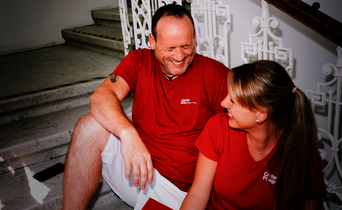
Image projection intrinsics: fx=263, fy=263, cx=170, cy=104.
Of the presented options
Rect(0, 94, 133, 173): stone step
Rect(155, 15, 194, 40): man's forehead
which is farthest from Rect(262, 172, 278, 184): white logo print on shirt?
Rect(0, 94, 133, 173): stone step

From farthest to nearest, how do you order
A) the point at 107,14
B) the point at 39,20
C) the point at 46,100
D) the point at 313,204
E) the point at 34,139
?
the point at 39,20 < the point at 107,14 < the point at 46,100 < the point at 34,139 < the point at 313,204

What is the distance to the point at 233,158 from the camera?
1.30 meters

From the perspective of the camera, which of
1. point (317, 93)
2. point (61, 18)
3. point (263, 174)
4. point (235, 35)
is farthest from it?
point (61, 18)

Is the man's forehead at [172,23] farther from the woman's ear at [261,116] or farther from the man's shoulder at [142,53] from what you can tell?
the woman's ear at [261,116]

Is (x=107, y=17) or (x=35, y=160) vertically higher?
(x=107, y=17)

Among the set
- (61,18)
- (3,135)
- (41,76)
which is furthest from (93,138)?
(61,18)

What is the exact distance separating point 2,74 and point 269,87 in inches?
141

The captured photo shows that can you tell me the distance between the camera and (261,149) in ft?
4.20

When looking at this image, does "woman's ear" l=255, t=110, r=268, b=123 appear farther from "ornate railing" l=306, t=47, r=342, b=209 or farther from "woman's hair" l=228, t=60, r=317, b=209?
"ornate railing" l=306, t=47, r=342, b=209

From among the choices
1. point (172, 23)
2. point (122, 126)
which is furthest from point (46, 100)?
point (172, 23)

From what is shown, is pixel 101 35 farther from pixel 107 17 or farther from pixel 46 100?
pixel 46 100

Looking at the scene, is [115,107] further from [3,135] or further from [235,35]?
[3,135]

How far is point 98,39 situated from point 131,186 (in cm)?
288

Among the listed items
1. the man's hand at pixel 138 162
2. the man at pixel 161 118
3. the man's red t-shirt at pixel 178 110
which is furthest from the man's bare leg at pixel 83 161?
the man's hand at pixel 138 162
